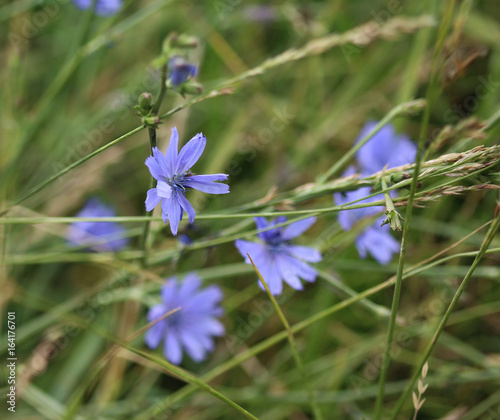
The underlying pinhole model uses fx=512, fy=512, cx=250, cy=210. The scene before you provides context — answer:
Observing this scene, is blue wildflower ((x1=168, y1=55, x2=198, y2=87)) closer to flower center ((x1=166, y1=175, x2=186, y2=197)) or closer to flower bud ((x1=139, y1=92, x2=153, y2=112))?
flower bud ((x1=139, y1=92, x2=153, y2=112))

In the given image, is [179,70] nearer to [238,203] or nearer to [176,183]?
[176,183]

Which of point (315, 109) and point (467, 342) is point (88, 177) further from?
point (467, 342)

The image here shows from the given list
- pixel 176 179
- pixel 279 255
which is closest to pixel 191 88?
pixel 176 179

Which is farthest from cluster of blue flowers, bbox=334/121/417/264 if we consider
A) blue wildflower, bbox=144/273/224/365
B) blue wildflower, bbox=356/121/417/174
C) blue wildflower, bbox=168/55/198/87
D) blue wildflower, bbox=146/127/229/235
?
blue wildflower, bbox=144/273/224/365

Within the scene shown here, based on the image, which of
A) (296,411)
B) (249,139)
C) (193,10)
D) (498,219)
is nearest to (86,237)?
(249,139)

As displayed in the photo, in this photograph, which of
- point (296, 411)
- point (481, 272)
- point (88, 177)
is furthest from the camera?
point (88, 177)
